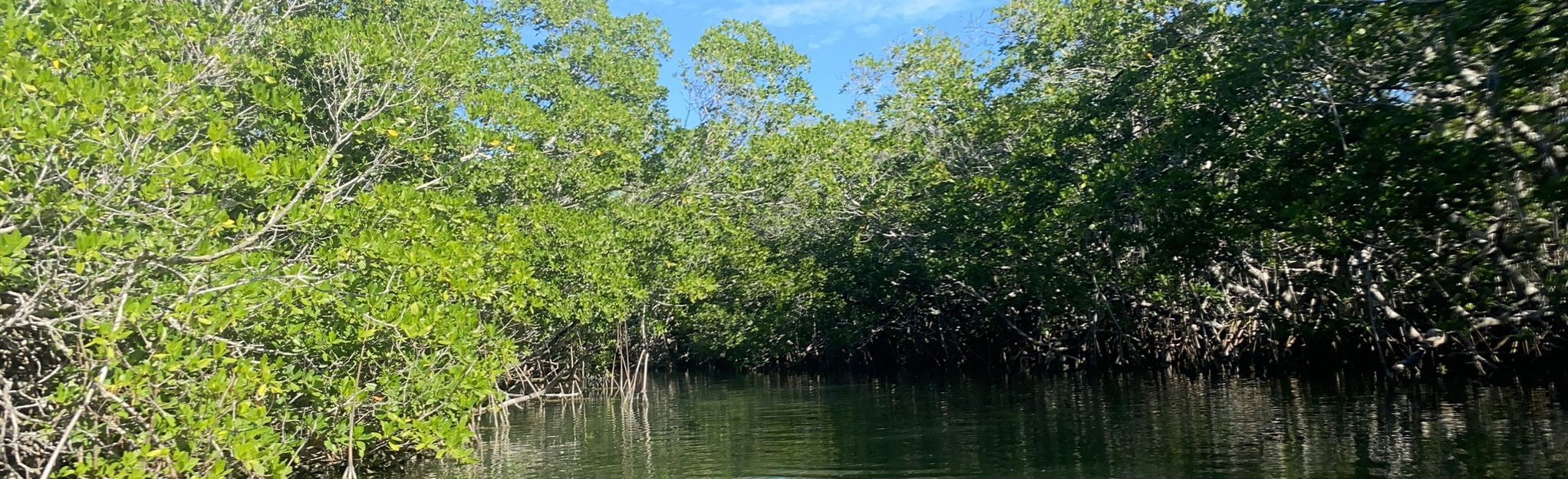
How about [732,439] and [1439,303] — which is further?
[1439,303]

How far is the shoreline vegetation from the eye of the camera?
6.72 m

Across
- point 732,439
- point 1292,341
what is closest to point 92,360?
point 732,439

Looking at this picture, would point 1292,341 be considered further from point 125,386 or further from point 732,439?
point 125,386

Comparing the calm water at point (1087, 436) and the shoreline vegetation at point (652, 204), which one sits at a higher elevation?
the shoreline vegetation at point (652, 204)

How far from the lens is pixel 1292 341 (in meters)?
17.9

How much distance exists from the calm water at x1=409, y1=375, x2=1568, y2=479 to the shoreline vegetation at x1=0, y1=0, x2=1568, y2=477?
110 centimetres

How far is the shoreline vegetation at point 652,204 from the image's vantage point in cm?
672

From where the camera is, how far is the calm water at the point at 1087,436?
29.0 feet

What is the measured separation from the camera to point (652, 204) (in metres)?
19.7

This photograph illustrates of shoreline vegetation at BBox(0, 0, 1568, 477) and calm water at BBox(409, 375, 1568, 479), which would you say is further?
calm water at BBox(409, 375, 1568, 479)

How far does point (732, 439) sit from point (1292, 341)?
10.1 meters

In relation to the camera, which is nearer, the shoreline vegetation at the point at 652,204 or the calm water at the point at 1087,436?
the shoreline vegetation at the point at 652,204

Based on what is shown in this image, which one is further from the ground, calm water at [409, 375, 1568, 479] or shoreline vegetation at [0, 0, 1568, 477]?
shoreline vegetation at [0, 0, 1568, 477]

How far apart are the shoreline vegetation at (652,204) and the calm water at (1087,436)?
1.10m
